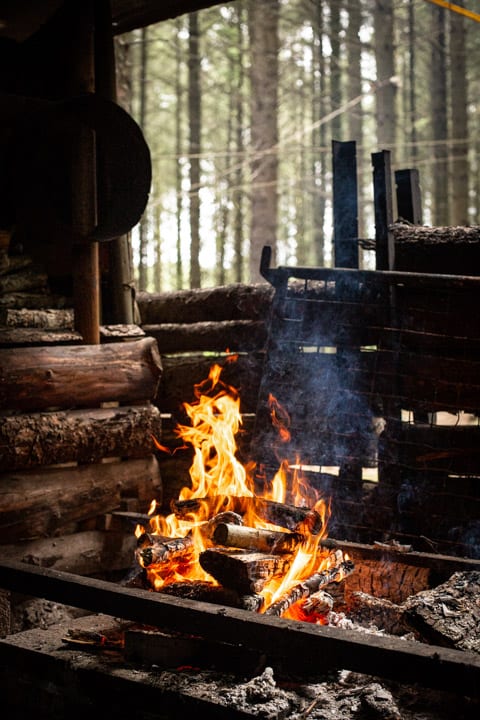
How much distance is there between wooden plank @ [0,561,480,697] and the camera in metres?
2.42

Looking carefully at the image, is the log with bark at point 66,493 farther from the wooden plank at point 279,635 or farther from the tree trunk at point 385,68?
the tree trunk at point 385,68

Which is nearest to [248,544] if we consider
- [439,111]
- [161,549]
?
[161,549]

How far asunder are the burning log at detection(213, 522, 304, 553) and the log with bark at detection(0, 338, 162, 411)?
1.61 m

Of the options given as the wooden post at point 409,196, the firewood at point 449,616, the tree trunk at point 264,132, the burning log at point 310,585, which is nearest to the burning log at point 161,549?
the burning log at point 310,585

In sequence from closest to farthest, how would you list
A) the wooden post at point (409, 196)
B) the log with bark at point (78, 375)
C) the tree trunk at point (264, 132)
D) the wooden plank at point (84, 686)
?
the wooden plank at point (84, 686) < the log with bark at point (78, 375) < the wooden post at point (409, 196) < the tree trunk at point (264, 132)

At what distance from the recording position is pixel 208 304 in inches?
240

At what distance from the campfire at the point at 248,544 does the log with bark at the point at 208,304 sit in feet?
3.75

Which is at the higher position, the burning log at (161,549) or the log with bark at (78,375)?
the log with bark at (78,375)

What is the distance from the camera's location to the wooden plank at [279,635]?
2424 millimetres

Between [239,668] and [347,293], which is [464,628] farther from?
[347,293]

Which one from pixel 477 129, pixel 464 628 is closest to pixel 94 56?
pixel 464 628

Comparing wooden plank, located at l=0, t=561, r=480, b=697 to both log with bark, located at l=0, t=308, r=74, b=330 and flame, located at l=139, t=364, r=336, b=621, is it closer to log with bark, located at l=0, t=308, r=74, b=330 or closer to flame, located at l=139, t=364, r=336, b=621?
flame, located at l=139, t=364, r=336, b=621

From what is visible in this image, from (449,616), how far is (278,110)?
885 inches

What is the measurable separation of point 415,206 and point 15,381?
3.25m
